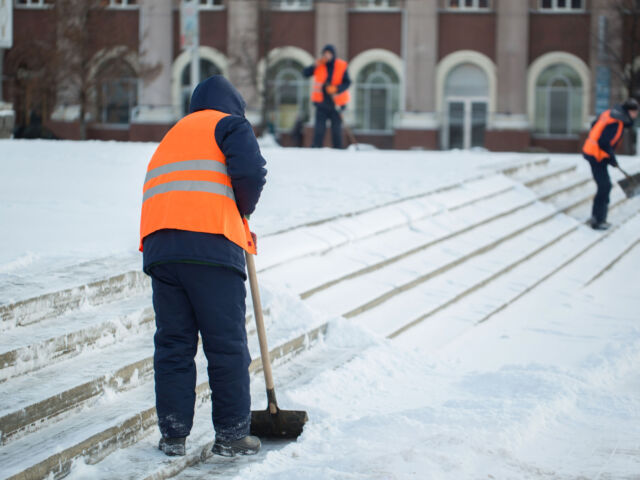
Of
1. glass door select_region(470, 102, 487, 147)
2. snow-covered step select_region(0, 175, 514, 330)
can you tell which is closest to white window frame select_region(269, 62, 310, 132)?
glass door select_region(470, 102, 487, 147)

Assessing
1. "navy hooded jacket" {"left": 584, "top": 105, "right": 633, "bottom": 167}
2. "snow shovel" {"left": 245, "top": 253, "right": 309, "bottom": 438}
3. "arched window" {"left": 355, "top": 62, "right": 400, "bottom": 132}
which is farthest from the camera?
"arched window" {"left": 355, "top": 62, "right": 400, "bottom": 132}

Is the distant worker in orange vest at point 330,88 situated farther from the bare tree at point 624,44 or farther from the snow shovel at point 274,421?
the bare tree at point 624,44

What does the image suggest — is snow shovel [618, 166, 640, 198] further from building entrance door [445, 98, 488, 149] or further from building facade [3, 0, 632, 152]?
building entrance door [445, 98, 488, 149]

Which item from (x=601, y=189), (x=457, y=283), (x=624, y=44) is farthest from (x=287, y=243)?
(x=624, y=44)

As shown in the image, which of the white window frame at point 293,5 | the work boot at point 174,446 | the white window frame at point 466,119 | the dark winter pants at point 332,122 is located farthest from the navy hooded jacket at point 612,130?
the white window frame at point 293,5

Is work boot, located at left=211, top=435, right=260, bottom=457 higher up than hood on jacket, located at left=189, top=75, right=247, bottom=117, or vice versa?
hood on jacket, located at left=189, top=75, right=247, bottom=117

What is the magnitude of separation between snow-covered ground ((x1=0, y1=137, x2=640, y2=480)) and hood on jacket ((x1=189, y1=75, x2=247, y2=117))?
1.43 metres

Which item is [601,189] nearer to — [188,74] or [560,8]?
[560,8]

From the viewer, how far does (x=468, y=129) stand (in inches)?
1378

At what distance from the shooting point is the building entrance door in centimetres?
3466

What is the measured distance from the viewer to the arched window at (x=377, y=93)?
34.9m

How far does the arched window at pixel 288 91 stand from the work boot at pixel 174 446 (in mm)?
31230

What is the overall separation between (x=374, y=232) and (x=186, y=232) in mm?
4723

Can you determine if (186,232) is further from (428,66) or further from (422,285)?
(428,66)
